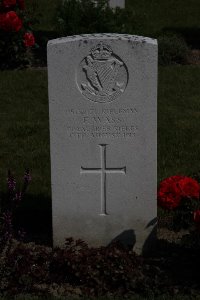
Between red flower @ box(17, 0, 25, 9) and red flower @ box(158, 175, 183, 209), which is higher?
red flower @ box(17, 0, 25, 9)

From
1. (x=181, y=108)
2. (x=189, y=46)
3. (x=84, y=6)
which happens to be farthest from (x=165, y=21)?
(x=181, y=108)

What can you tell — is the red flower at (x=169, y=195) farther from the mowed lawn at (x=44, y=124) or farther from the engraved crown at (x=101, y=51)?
the mowed lawn at (x=44, y=124)

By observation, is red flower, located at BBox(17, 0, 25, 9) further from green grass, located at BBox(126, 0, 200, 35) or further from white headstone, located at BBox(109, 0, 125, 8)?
green grass, located at BBox(126, 0, 200, 35)

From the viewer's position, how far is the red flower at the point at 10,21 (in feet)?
36.7

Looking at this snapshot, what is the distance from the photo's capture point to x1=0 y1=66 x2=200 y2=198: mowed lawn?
25.2ft

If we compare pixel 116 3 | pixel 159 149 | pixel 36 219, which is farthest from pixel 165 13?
pixel 36 219

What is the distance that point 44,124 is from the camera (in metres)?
9.05

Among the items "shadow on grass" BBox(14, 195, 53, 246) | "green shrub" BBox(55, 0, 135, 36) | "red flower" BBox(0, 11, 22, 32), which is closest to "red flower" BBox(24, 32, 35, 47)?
"red flower" BBox(0, 11, 22, 32)

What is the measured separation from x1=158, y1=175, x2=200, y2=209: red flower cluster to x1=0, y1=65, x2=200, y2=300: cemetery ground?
0.31 m

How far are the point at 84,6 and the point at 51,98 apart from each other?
6.68 metres

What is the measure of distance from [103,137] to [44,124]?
11.3 ft

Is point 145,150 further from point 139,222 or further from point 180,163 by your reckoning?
point 180,163

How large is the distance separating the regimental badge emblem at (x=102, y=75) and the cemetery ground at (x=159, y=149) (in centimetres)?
117

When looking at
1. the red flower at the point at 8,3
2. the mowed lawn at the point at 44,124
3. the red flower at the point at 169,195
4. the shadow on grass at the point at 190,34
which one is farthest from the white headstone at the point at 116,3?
the red flower at the point at 169,195
